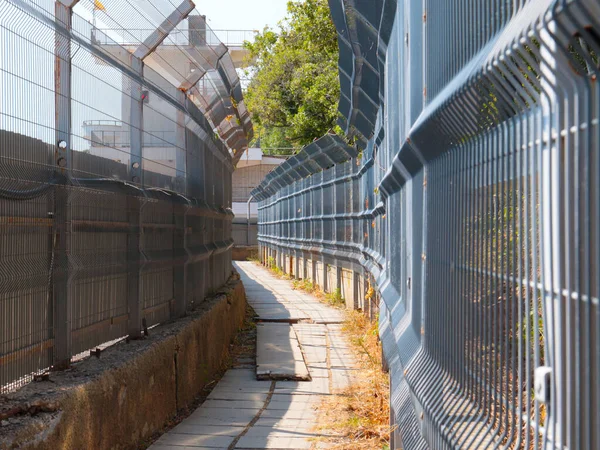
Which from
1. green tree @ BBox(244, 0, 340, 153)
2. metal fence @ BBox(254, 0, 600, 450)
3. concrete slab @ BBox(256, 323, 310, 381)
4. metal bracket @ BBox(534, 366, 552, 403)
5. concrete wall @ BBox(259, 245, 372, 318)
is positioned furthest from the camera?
green tree @ BBox(244, 0, 340, 153)

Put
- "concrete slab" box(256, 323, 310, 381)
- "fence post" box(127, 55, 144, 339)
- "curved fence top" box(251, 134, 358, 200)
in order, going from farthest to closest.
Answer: "curved fence top" box(251, 134, 358, 200) < "concrete slab" box(256, 323, 310, 381) < "fence post" box(127, 55, 144, 339)

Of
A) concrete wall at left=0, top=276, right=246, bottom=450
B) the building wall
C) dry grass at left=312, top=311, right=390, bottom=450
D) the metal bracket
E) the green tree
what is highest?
the green tree

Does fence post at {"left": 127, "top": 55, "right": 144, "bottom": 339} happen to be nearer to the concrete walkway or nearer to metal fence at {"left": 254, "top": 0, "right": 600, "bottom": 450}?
the concrete walkway

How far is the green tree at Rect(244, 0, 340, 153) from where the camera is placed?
90.8 feet

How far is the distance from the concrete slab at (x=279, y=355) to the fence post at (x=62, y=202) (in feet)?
13.8

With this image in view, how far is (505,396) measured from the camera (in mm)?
2412

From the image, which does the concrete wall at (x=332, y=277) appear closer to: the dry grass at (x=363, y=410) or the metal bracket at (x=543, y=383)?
the dry grass at (x=363, y=410)

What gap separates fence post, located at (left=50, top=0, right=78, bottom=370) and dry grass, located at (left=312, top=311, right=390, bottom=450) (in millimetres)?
2216

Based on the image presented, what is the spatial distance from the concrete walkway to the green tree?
573 inches

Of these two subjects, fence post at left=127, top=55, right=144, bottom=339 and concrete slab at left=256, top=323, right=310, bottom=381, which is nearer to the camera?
fence post at left=127, top=55, right=144, bottom=339

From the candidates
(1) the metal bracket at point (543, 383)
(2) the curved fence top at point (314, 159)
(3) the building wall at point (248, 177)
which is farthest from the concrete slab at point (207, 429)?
(3) the building wall at point (248, 177)

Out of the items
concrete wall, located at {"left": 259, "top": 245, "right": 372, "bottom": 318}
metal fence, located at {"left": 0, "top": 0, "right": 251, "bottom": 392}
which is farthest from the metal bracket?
concrete wall, located at {"left": 259, "top": 245, "right": 372, "bottom": 318}

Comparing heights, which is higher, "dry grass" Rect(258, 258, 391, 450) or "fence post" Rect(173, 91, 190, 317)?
"fence post" Rect(173, 91, 190, 317)

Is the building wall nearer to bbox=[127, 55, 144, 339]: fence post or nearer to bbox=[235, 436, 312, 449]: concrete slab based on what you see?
bbox=[127, 55, 144, 339]: fence post
